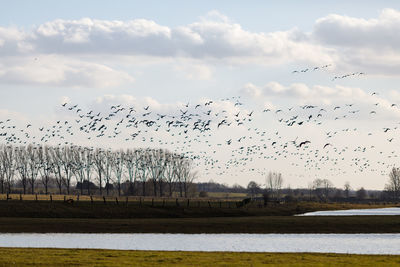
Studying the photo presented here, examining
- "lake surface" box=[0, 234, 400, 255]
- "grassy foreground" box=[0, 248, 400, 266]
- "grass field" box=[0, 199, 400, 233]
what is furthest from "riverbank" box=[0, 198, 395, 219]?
"grassy foreground" box=[0, 248, 400, 266]

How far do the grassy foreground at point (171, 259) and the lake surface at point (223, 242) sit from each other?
848 centimetres

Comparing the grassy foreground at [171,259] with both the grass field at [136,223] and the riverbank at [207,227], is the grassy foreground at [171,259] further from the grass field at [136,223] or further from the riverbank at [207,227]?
the grass field at [136,223]

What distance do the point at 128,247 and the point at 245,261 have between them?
55.1 feet

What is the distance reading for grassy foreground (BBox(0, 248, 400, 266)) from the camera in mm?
37281

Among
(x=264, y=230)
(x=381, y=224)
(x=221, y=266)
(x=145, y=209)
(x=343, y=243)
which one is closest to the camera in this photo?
(x=221, y=266)

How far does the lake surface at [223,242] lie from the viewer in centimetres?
5303

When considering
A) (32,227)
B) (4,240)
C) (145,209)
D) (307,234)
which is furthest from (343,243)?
(145,209)

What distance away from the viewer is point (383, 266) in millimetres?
36469

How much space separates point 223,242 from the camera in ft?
195

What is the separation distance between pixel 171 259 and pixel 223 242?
20.1 meters

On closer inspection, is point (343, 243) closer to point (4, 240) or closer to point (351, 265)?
point (351, 265)

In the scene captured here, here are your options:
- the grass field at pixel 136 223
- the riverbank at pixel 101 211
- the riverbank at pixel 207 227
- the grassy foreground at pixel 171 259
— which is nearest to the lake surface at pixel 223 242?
the riverbank at pixel 207 227

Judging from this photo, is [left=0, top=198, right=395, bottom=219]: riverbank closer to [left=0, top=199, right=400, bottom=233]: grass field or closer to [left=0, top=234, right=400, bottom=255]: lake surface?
[left=0, top=199, right=400, bottom=233]: grass field

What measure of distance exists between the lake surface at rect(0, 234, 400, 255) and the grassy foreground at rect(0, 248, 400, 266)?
8475 mm
